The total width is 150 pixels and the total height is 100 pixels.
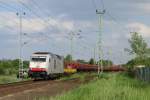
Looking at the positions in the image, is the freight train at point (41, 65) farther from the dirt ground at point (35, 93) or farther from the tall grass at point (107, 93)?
the tall grass at point (107, 93)

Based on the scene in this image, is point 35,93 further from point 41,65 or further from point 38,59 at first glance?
point 38,59

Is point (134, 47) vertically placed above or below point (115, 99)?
above

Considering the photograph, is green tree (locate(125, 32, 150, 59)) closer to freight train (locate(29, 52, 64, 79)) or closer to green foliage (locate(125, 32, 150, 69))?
green foliage (locate(125, 32, 150, 69))

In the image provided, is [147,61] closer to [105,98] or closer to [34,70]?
[34,70]

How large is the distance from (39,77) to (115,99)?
122ft

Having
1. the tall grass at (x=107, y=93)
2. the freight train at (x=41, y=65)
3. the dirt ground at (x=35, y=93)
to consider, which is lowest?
the dirt ground at (x=35, y=93)

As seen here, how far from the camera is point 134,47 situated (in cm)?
8725

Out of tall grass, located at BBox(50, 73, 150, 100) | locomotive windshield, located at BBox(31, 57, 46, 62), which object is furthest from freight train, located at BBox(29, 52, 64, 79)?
tall grass, located at BBox(50, 73, 150, 100)

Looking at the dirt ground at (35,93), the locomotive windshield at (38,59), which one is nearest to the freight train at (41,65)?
the locomotive windshield at (38,59)

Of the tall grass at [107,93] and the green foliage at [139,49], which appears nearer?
the tall grass at [107,93]

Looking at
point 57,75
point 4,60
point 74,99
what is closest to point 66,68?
point 57,75

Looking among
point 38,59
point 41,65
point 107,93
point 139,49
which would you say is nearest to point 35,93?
point 107,93

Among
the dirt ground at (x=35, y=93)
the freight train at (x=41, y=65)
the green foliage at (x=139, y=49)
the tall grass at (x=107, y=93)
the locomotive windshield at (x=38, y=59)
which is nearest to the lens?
the tall grass at (x=107, y=93)

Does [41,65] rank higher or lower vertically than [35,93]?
higher
